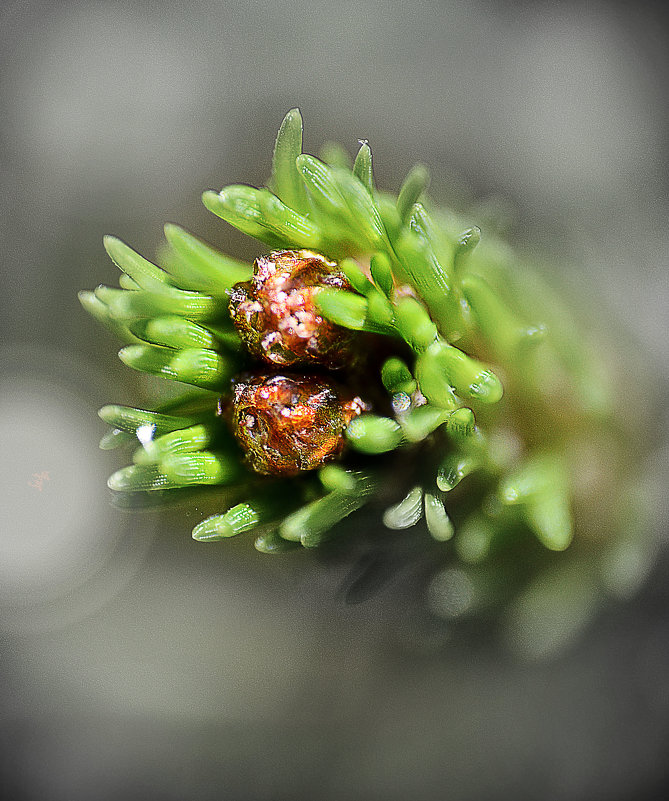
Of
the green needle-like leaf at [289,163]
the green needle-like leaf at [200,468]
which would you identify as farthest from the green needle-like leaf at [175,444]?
the green needle-like leaf at [289,163]

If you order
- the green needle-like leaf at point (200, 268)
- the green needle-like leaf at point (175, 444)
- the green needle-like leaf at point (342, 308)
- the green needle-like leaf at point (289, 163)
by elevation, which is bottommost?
the green needle-like leaf at point (175, 444)

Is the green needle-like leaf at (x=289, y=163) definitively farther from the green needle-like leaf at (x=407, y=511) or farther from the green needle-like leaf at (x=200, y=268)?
the green needle-like leaf at (x=407, y=511)

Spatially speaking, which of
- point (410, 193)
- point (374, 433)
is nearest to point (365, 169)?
point (410, 193)

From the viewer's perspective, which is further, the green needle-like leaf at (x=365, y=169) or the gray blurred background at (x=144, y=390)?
the gray blurred background at (x=144, y=390)

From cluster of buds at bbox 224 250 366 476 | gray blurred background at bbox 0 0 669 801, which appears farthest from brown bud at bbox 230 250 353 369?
gray blurred background at bbox 0 0 669 801

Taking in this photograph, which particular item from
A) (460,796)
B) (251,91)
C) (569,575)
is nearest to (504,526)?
(569,575)

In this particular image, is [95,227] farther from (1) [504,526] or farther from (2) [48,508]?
(1) [504,526]

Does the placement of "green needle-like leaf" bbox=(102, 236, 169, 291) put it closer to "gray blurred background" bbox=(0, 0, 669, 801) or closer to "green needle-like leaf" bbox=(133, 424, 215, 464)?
"green needle-like leaf" bbox=(133, 424, 215, 464)
